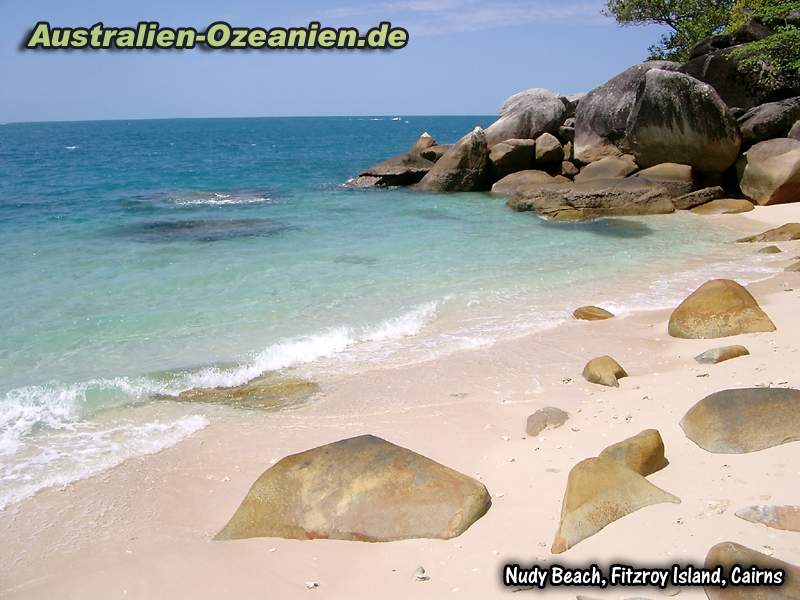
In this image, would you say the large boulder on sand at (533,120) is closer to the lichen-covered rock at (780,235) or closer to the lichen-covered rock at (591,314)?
the lichen-covered rock at (780,235)

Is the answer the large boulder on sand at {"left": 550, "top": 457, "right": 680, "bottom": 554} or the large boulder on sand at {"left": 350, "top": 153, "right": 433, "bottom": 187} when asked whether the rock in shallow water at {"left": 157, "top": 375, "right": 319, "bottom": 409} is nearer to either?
the large boulder on sand at {"left": 550, "top": 457, "right": 680, "bottom": 554}

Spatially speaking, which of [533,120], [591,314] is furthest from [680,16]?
[591,314]

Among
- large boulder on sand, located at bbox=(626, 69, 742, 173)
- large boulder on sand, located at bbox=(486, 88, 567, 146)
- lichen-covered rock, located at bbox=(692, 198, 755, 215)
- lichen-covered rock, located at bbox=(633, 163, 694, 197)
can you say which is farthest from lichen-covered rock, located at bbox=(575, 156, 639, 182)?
large boulder on sand, located at bbox=(486, 88, 567, 146)

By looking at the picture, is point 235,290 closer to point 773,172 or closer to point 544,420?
point 544,420

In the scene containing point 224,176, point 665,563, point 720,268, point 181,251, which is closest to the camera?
point 665,563

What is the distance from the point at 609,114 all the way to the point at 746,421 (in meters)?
17.4

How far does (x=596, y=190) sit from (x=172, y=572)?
15.4 meters

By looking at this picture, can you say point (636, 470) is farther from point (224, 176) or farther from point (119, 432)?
point (224, 176)

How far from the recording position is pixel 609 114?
20.5m

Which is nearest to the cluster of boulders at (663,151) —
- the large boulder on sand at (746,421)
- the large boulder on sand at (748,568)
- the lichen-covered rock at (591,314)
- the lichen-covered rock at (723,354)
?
the lichen-covered rock at (591,314)

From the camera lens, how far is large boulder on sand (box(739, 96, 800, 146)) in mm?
17812

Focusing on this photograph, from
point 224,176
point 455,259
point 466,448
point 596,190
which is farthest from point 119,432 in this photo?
point 224,176

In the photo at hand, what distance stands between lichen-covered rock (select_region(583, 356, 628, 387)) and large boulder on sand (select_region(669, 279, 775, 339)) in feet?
4.59

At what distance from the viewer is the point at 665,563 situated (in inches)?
135
